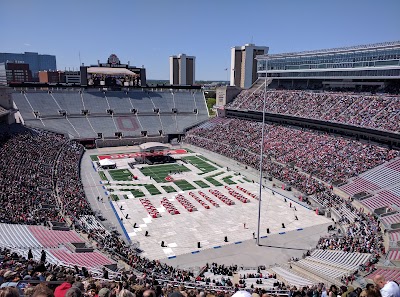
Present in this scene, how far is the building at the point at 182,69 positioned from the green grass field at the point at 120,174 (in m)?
86.0

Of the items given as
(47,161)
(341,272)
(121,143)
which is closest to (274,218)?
(341,272)

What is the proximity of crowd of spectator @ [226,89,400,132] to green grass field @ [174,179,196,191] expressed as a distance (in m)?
22.0

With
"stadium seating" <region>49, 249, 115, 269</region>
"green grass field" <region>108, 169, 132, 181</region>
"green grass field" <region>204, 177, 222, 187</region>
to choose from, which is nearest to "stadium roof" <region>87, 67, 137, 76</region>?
"green grass field" <region>108, 169, 132, 181</region>

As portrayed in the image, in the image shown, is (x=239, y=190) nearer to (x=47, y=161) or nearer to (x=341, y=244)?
(x=341, y=244)

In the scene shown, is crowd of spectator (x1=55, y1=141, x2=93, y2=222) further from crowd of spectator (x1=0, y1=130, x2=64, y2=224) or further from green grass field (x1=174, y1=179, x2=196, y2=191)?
green grass field (x1=174, y1=179, x2=196, y2=191)

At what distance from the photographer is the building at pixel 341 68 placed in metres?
43.6

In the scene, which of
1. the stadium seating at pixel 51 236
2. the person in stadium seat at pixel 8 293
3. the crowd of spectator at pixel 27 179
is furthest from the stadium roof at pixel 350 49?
the person in stadium seat at pixel 8 293

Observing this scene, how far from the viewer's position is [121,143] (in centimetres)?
6506

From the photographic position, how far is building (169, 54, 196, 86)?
130 metres

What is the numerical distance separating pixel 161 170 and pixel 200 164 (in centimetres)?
677

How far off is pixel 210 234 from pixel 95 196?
15.4 metres

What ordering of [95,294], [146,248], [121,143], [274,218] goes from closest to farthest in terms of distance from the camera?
[95,294], [146,248], [274,218], [121,143]

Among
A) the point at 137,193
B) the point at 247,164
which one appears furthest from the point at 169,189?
the point at 247,164

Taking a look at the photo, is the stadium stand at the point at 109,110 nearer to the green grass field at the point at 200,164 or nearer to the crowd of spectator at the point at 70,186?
the crowd of spectator at the point at 70,186
